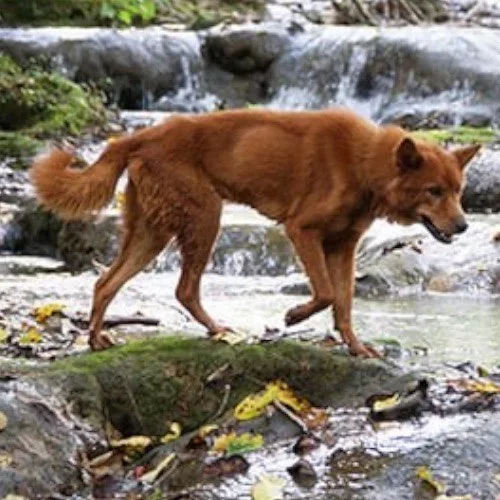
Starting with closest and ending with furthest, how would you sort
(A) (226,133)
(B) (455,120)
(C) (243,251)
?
1. (A) (226,133)
2. (C) (243,251)
3. (B) (455,120)

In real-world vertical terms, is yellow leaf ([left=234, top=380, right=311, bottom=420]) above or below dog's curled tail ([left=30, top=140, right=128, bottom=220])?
below

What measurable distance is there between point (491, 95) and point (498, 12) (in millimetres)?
8242

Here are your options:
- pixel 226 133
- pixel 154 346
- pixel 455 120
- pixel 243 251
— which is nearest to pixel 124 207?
→ pixel 226 133

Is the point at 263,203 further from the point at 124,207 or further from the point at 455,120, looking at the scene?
the point at 455,120

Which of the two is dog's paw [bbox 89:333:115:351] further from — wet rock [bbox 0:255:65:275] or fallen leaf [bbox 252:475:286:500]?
wet rock [bbox 0:255:65:275]

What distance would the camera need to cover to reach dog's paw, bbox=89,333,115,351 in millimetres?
6448

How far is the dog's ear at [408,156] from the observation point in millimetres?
6043

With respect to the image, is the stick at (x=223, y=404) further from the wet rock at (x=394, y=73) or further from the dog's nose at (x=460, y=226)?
the wet rock at (x=394, y=73)

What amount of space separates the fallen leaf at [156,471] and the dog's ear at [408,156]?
1910 mm

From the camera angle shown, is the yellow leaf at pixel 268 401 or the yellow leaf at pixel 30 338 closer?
the yellow leaf at pixel 268 401

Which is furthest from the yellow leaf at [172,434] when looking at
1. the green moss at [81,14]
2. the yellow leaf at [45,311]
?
the green moss at [81,14]

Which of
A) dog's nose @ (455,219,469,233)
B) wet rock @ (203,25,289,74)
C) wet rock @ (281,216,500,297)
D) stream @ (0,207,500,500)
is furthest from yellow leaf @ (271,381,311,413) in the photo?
wet rock @ (203,25,289,74)

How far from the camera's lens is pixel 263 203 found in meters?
6.54

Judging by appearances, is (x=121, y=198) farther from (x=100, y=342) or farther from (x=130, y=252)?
(x=100, y=342)
